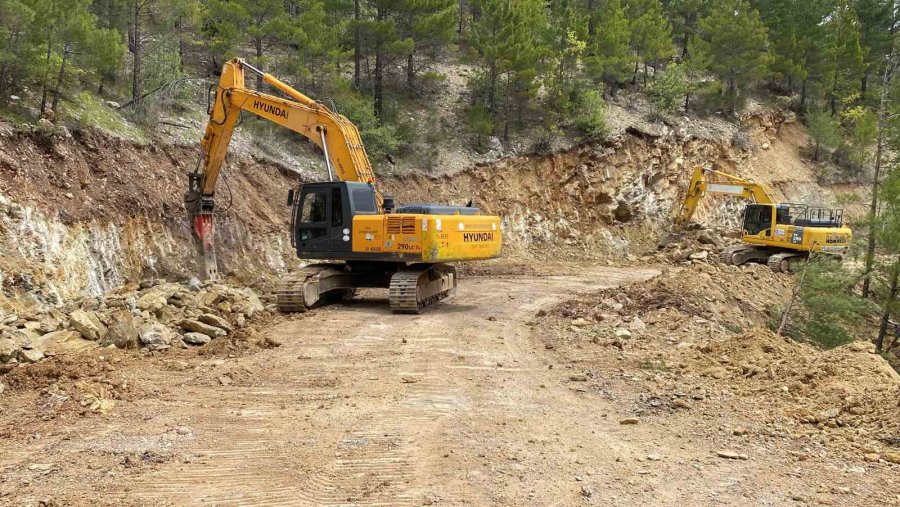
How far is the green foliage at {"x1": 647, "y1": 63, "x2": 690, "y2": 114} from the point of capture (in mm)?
29938

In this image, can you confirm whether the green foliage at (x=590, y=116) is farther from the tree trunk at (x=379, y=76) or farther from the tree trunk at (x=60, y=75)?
the tree trunk at (x=60, y=75)

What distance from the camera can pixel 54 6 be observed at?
1278cm

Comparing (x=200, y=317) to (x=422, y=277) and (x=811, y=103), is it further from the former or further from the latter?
(x=811, y=103)

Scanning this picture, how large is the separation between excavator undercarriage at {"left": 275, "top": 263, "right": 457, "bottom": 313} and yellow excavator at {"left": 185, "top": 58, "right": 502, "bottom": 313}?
2 centimetres

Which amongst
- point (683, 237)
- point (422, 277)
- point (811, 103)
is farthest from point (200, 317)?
point (811, 103)

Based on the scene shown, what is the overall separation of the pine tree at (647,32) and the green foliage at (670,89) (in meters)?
1.41

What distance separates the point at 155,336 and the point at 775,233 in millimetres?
20202

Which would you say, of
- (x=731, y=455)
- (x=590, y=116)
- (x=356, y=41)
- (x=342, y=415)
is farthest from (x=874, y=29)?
(x=342, y=415)

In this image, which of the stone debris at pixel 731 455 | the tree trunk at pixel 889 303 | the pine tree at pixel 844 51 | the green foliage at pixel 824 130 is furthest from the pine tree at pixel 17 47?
the pine tree at pixel 844 51

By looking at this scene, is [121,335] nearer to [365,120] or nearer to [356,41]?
[365,120]

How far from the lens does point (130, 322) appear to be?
29.0 feet

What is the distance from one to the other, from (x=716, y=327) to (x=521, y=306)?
3.98 metres

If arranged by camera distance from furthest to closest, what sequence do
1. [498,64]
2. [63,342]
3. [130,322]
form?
[498,64], [130,322], [63,342]

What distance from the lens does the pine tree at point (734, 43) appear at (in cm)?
3169
